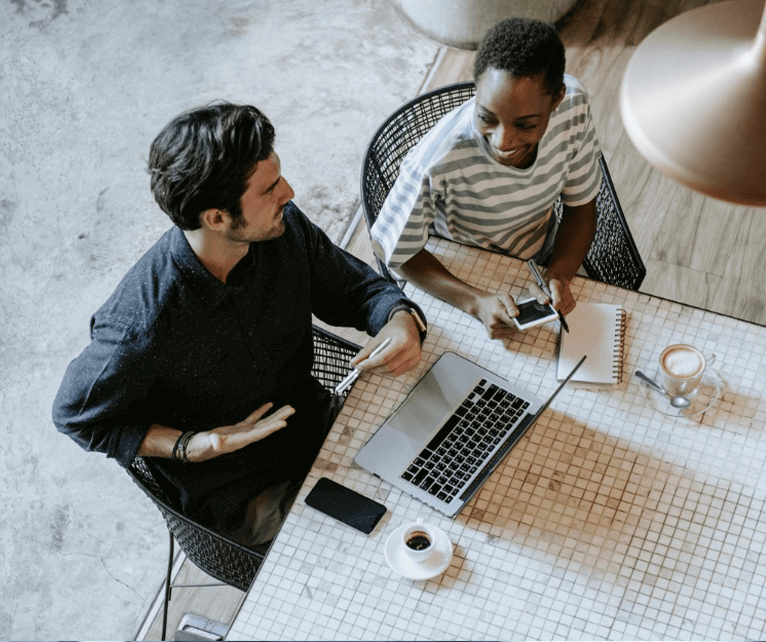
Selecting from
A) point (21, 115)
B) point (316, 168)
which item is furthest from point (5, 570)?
point (21, 115)

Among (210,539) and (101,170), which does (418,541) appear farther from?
(101,170)

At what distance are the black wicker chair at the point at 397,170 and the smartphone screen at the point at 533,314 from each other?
0.35 meters

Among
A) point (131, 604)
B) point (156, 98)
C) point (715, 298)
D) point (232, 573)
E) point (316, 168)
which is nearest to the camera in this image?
point (232, 573)

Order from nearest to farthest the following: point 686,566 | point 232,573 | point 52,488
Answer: point 686,566 < point 232,573 < point 52,488

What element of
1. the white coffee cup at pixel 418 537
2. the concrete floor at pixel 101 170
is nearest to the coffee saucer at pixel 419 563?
the white coffee cup at pixel 418 537

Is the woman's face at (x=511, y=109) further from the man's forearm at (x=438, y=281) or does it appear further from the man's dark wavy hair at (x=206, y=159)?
the man's dark wavy hair at (x=206, y=159)

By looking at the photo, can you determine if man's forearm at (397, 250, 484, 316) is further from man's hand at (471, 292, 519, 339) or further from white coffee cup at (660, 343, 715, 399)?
white coffee cup at (660, 343, 715, 399)

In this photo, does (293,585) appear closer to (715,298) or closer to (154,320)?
(154,320)

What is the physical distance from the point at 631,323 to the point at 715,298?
1.17 m

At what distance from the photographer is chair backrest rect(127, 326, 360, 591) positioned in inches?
66.4

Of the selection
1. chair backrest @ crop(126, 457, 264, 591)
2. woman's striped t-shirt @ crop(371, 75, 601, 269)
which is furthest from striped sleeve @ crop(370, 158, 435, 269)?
chair backrest @ crop(126, 457, 264, 591)

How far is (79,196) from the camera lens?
339 cm

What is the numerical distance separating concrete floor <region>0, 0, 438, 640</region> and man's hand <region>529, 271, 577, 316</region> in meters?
1.38

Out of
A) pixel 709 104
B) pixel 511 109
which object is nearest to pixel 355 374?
pixel 511 109
